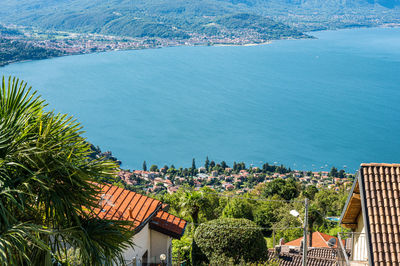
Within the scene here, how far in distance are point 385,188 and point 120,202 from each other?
382cm

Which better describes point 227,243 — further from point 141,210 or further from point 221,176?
point 221,176

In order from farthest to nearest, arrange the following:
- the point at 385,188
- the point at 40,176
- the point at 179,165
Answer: the point at 179,165
the point at 385,188
the point at 40,176

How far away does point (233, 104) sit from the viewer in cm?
8388

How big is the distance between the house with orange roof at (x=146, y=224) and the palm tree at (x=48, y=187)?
2.82 metres

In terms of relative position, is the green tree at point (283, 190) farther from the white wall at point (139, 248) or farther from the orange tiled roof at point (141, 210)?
the white wall at point (139, 248)

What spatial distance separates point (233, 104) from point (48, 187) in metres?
81.6

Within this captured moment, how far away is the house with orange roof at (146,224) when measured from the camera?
6.13 metres

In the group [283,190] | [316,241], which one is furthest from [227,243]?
[283,190]

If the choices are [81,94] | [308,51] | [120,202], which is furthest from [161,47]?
[120,202]

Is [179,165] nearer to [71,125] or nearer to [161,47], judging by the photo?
[71,125]

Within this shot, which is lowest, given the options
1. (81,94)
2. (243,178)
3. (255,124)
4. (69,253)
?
(69,253)

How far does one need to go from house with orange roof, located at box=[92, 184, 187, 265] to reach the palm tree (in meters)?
2.82

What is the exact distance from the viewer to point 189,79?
105688 millimetres

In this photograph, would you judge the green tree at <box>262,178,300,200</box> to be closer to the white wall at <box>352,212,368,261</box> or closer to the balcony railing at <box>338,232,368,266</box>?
the white wall at <box>352,212,368,261</box>
